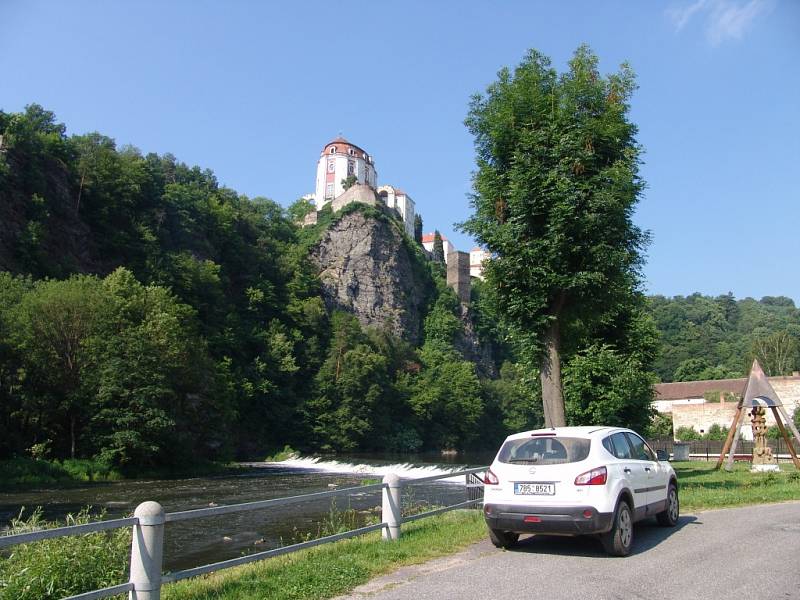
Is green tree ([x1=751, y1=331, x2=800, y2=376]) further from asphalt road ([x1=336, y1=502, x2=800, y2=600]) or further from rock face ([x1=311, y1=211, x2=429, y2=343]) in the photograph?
asphalt road ([x1=336, y1=502, x2=800, y2=600])

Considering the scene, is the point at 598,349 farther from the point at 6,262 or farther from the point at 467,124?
the point at 6,262

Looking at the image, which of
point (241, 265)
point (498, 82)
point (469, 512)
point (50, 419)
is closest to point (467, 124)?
point (498, 82)

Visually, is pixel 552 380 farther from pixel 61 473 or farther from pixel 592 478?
pixel 61 473

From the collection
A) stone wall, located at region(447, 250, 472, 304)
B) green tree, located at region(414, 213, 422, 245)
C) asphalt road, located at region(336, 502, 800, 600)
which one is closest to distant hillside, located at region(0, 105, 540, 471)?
stone wall, located at region(447, 250, 472, 304)

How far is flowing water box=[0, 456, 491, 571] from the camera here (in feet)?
52.2

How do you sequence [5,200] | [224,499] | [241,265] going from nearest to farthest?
[224,499], [5,200], [241,265]

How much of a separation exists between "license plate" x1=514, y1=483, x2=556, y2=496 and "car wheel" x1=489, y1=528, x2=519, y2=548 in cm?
88

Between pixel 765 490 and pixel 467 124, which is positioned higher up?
pixel 467 124

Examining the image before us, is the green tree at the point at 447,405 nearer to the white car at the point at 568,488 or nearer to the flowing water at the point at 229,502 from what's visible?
the flowing water at the point at 229,502

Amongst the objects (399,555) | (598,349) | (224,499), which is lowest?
(224,499)

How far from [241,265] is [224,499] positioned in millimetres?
64705

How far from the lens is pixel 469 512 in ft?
40.2

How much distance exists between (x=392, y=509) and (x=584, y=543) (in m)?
2.93

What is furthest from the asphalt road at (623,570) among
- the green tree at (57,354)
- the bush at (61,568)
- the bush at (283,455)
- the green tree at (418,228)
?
the green tree at (418,228)
